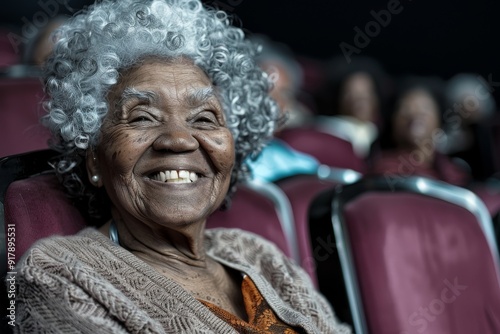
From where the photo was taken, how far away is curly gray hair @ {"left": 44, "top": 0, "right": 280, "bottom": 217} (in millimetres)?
1177

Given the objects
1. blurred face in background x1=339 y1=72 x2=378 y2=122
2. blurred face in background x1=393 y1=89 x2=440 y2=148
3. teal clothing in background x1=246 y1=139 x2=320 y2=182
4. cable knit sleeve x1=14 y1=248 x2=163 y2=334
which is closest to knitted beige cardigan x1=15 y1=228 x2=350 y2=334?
cable knit sleeve x1=14 y1=248 x2=163 y2=334

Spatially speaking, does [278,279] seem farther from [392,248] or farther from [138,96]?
[138,96]

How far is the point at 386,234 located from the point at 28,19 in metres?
Answer: 2.22

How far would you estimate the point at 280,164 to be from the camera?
6.54ft

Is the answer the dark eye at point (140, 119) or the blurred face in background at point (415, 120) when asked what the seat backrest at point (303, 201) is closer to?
the dark eye at point (140, 119)

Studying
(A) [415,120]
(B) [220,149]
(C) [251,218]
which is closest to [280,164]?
(C) [251,218]

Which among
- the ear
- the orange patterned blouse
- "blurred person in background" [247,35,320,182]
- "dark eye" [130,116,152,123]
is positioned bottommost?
"blurred person in background" [247,35,320,182]

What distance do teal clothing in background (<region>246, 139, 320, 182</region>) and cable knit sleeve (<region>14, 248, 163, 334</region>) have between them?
94 cm

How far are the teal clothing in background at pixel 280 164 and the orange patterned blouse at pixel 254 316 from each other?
66 cm

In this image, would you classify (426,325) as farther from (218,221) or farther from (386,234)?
(218,221)

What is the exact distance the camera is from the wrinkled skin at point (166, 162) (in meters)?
1.14

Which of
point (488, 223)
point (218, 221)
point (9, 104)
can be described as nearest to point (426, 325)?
point (488, 223)

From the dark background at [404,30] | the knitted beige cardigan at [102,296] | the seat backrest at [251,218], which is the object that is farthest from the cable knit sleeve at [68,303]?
the dark background at [404,30]

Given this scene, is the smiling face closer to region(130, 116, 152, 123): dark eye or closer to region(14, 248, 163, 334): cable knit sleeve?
region(130, 116, 152, 123): dark eye
